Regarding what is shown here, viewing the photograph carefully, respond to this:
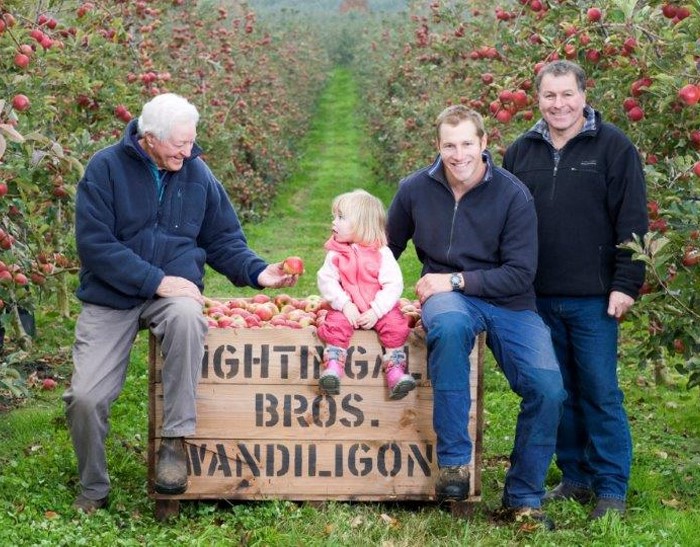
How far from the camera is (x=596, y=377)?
16.3ft

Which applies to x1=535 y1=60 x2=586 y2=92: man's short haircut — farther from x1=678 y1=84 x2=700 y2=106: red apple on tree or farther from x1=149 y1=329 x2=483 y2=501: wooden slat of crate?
x1=149 y1=329 x2=483 y2=501: wooden slat of crate

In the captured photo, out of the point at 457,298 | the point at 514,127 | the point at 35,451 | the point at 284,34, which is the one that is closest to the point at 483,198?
the point at 457,298

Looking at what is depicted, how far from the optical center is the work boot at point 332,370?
4668 millimetres

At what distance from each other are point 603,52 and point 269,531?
9.85 ft

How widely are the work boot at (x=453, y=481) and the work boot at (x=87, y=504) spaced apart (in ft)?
4.89

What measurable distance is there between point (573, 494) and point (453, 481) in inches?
36.9

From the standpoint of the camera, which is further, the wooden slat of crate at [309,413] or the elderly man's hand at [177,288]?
the wooden slat of crate at [309,413]

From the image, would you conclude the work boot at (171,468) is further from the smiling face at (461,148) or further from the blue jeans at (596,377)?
the blue jeans at (596,377)

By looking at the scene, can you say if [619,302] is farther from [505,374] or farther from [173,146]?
[173,146]

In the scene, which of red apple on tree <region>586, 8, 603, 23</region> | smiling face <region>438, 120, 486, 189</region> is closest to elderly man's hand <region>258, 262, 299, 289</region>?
smiling face <region>438, 120, 486, 189</region>

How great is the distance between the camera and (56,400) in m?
6.84

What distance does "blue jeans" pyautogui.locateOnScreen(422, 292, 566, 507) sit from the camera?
4559 millimetres

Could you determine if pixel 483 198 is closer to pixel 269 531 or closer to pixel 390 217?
pixel 390 217

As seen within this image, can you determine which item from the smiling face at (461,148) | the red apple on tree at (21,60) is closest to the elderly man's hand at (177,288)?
the smiling face at (461,148)
